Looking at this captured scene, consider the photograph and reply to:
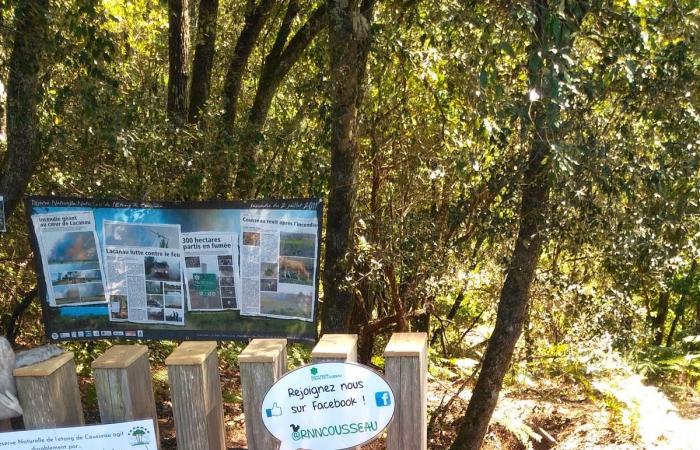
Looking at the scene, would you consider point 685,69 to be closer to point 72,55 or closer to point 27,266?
point 72,55

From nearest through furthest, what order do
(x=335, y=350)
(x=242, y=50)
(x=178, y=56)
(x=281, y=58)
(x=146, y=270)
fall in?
(x=335, y=350) → (x=146, y=270) → (x=178, y=56) → (x=281, y=58) → (x=242, y=50)

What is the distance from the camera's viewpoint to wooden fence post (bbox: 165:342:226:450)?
110 inches

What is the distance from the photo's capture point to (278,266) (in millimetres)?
5355

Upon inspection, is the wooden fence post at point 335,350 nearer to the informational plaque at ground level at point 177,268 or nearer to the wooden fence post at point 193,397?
the wooden fence post at point 193,397

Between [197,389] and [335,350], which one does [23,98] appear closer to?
[197,389]

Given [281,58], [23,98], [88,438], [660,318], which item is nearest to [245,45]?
[281,58]

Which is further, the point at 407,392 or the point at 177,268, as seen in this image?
the point at 177,268

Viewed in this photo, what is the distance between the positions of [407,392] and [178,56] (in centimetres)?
532

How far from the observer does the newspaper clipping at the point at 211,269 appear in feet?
17.7

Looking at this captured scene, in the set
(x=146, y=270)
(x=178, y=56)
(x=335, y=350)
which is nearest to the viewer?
(x=335, y=350)

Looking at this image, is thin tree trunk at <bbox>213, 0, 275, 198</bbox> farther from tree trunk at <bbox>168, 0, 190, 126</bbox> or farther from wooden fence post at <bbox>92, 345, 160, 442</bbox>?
wooden fence post at <bbox>92, 345, 160, 442</bbox>

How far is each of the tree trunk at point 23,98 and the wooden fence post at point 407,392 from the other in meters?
4.08

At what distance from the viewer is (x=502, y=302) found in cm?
607

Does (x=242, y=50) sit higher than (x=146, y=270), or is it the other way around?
(x=242, y=50)
